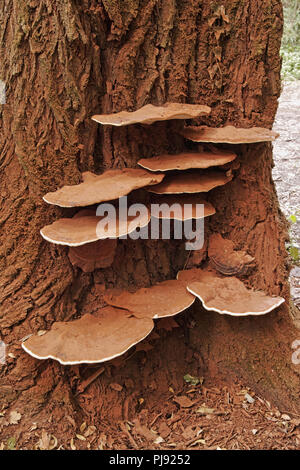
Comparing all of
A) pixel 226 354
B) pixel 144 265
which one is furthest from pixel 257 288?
pixel 144 265

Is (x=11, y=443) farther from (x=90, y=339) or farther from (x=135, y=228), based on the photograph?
(x=135, y=228)

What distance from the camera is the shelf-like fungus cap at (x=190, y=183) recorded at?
2.68 m

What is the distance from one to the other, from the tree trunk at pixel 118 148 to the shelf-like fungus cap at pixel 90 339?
25cm

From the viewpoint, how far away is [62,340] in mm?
→ 2607

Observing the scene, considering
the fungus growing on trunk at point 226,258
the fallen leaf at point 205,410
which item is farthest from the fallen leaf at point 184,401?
the fungus growing on trunk at point 226,258

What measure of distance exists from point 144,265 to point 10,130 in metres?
1.47

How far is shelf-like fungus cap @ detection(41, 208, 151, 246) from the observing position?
2.40 metres

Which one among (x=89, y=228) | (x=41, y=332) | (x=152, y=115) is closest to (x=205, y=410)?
(x=41, y=332)

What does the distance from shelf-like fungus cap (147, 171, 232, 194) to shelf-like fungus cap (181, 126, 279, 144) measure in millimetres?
287

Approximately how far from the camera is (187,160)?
2.71 meters

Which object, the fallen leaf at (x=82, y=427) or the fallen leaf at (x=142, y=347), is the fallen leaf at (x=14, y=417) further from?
the fallen leaf at (x=142, y=347)

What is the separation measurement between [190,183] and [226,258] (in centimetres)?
72

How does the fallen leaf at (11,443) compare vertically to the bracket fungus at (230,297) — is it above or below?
below

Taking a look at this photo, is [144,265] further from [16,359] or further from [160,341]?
[16,359]
